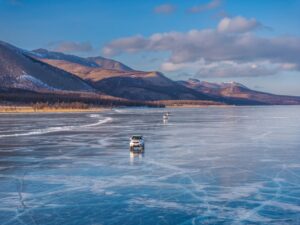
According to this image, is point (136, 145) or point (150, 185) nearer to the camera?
point (150, 185)

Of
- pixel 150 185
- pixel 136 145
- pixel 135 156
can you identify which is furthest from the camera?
pixel 136 145

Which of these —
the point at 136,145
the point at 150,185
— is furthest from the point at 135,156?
the point at 150,185

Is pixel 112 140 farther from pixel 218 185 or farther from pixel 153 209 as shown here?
pixel 153 209

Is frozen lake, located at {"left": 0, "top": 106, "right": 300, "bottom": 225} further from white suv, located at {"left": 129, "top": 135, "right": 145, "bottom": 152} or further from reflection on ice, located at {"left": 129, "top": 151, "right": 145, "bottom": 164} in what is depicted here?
white suv, located at {"left": 129, "top": 135, "right": 145, "bottom": 152}

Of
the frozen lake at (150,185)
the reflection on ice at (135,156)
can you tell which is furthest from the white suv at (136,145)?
the reflection on ice at (135,156)

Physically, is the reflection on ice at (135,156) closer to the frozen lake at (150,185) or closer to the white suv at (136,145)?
the frozen lake at (150,185)

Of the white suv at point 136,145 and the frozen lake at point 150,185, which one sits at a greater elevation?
the white suv at point 136,145

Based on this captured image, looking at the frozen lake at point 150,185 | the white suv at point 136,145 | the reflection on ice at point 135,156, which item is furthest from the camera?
the white suv at point 136,145

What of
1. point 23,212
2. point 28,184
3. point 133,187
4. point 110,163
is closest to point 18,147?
point 110,163

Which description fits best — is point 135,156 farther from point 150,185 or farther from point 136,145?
point 150,185

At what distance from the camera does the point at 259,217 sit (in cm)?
1510

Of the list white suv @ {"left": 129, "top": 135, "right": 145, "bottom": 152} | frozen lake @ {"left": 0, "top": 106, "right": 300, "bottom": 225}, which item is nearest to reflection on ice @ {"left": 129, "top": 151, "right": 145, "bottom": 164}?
frozen lake @ {"left": 0, "top": 106, "right": 300, "bottom": 225}

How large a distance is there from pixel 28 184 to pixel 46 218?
19.5ft

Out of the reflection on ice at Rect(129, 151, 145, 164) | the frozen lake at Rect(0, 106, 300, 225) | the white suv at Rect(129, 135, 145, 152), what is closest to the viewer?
the frozen lake at Rect(0, 106, 300, 225)
